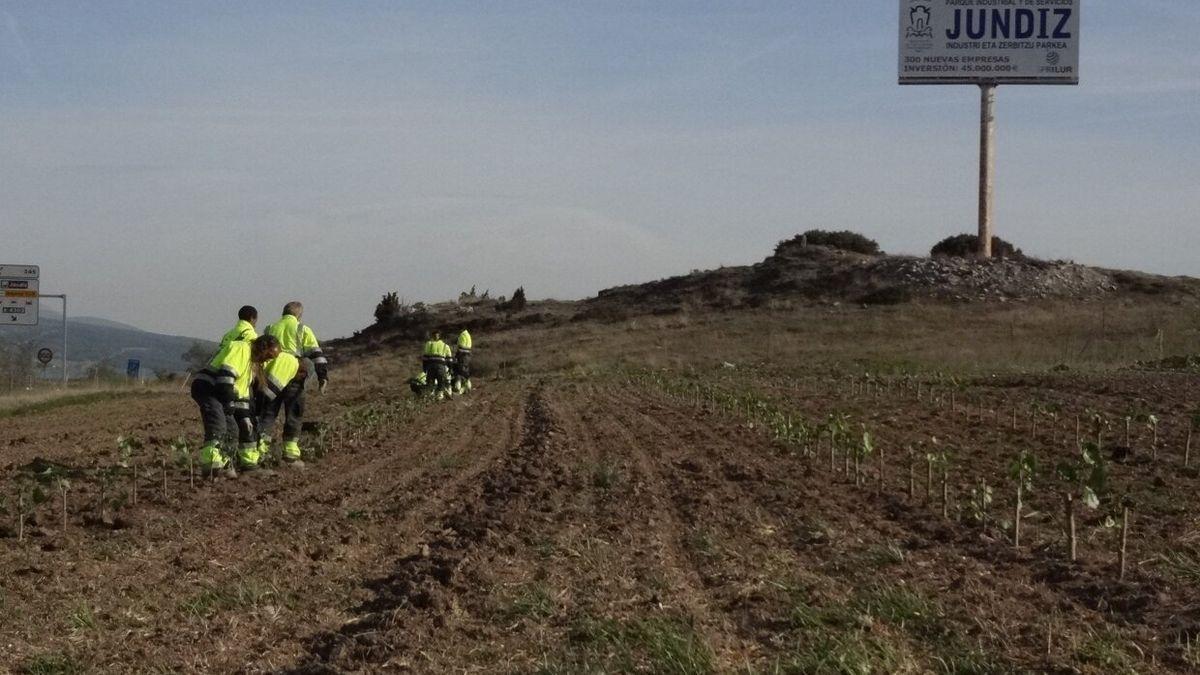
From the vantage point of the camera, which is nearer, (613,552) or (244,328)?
(613,552)

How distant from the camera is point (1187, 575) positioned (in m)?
8.63

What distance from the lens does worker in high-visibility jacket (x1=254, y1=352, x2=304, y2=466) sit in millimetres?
14953

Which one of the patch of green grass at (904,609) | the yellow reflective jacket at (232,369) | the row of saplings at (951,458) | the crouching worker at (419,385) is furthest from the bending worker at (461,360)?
the patch of green grass at (904,609)

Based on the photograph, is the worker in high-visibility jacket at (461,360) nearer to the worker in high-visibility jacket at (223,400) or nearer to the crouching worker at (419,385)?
the crouching worker at (419,385)

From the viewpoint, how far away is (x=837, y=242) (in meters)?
74.8

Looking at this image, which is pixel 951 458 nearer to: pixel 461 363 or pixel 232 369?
pixel 232 369

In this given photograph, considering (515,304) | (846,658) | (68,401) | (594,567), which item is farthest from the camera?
(515,304)

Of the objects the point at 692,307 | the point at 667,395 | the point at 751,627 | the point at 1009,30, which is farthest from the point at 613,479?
the point at 692,307

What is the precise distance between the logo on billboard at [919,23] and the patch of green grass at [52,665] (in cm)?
4377

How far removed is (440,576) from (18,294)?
31556mm

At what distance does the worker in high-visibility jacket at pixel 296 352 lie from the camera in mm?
15352

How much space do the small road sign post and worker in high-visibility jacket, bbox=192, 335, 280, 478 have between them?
1447 inches

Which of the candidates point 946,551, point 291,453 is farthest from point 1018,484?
point 291,453

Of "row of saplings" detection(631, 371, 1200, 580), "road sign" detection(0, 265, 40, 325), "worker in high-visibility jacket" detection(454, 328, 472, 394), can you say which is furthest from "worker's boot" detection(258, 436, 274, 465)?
"road sign" detection(0, 265, 40, 325)
